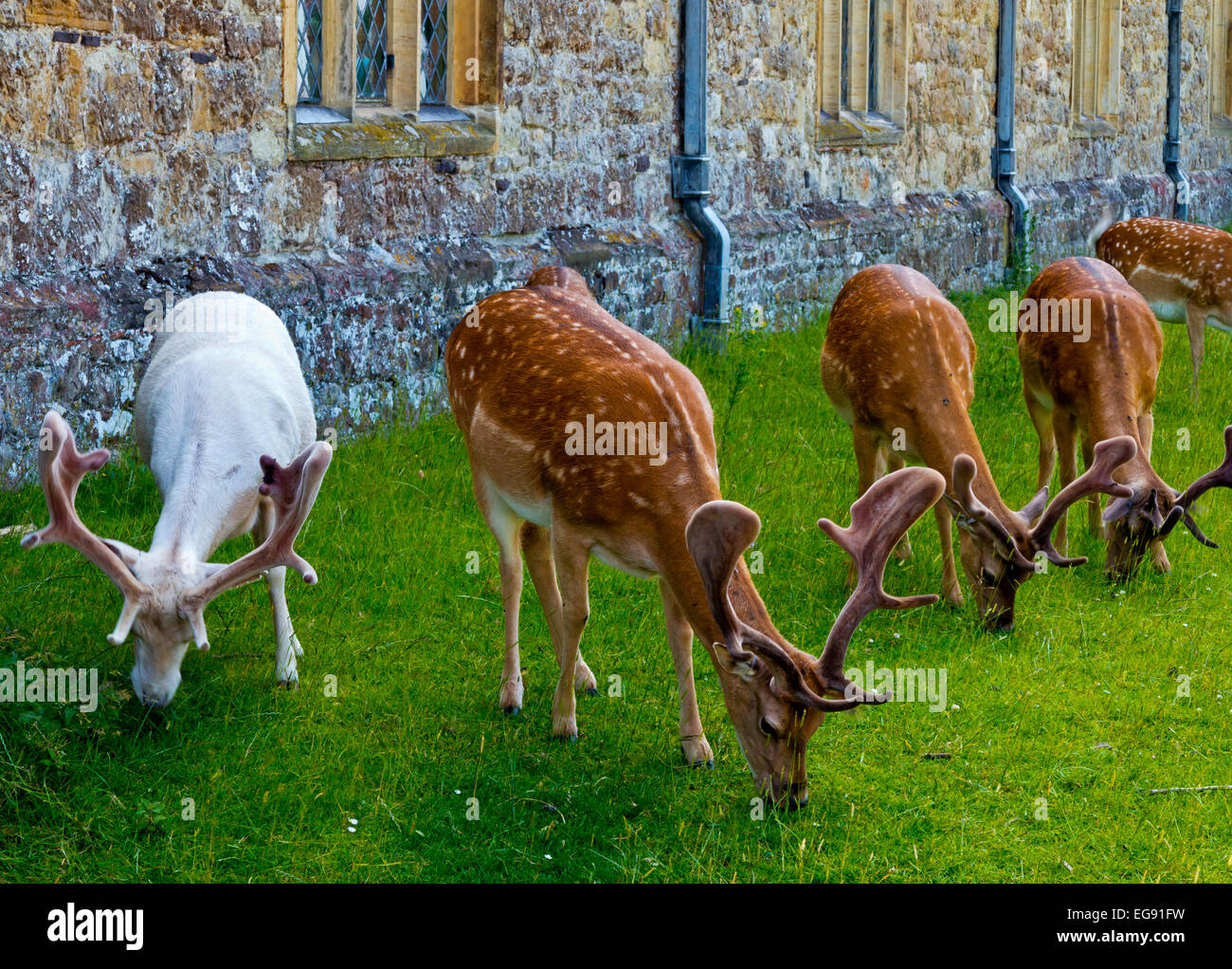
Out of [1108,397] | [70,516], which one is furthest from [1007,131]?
[70,516]

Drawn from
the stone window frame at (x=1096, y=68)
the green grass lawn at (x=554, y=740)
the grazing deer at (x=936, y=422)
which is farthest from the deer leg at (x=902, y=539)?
the stone window frame at (x=1096, y=68)

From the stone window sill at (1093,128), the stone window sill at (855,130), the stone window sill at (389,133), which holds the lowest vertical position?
the stone window sill at (389,133)

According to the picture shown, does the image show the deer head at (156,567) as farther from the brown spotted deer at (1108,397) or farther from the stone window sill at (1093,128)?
the stone window sill at (1093,128)

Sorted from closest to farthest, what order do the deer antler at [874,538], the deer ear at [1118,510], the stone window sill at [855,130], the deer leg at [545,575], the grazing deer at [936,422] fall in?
the deer antler at [874,538] < the deer leg at [545,575] < the grazing deer at [936,422] < the deer ear at [1118,510] < the stone window sill at [855,130]

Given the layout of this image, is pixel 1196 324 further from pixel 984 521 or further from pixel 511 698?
pixel 511 698

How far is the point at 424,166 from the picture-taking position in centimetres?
947

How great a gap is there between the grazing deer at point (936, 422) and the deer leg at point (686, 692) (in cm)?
131

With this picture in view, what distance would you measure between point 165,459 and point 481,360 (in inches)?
47.2

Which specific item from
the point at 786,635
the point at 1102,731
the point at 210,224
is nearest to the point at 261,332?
the point at 210,224

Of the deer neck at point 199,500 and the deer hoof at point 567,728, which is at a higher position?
the deer neck at point 199,500

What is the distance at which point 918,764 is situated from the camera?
529cm

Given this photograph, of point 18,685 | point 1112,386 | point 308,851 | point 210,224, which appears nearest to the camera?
point 308,851

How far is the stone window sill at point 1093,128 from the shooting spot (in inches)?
742

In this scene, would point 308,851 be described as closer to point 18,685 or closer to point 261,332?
point 18,685
